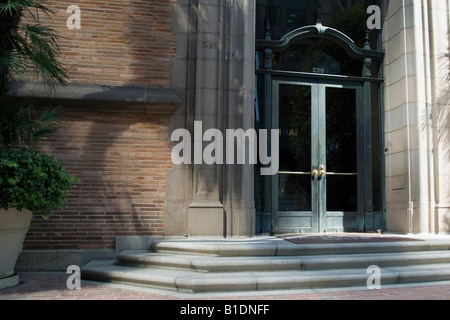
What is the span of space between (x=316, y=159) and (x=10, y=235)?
230 inches

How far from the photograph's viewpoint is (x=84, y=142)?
721 centimetres

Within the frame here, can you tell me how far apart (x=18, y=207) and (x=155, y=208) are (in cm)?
237

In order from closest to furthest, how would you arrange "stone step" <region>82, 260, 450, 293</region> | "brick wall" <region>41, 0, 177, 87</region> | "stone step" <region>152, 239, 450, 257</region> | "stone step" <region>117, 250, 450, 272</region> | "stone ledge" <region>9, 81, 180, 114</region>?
"stone step" <region>82, 260, 450, 293</region> → "stone step" <region>117, 250, 450, 272</region> → "stone step" <region>152, 239, 450, 257</region> → "stone ledge" <region>9, 81, 180, 114</region> → "brick wall" <region>41, 0, 177, 87</region>

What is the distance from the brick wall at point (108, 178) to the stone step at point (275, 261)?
834 millimetres

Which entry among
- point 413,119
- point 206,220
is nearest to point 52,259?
point 206,220

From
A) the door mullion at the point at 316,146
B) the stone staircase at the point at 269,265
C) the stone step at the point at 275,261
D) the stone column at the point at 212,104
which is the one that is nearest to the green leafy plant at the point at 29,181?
the stone staircase at the point at 269,265

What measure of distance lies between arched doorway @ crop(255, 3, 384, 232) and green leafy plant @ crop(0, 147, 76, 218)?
4045 millimetres

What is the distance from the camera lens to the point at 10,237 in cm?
559

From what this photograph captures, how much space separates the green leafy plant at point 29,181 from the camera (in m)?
5.26

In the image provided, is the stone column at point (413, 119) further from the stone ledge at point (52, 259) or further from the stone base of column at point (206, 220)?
the stone ledge at point (52, 259)

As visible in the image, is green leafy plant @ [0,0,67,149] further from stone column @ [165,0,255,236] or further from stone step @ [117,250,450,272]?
stone step @ [117,250,450,272]

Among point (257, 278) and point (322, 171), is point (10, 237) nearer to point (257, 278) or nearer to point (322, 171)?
point (257, 278)

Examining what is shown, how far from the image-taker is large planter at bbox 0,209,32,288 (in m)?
5.48

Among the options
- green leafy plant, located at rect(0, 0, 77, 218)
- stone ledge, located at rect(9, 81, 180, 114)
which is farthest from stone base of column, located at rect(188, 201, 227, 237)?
green leafy plant, located at rect(0, 0, 77, 218)
